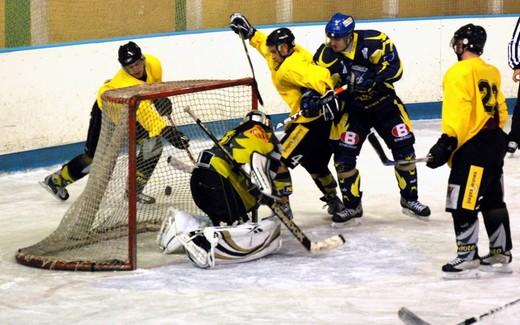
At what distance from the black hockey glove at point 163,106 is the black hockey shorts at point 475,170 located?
1683 mm

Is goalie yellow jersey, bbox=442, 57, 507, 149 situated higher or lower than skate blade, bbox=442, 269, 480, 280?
higher

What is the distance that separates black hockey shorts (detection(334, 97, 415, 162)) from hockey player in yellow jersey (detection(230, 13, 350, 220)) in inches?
4.9

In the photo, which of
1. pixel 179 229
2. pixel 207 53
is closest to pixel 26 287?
pixel 179 229

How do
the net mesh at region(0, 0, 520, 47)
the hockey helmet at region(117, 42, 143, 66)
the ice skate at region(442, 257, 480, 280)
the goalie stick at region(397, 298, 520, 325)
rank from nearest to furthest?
the goalie stick at region(397, 298, 520, 325) < the ice skate at region(442, 257, 480, 280) < the hockey helmet at region(117, 42, 143, 66) < the net mesh at region(0, 0, 520, 47)

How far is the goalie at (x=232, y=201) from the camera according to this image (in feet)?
17.3

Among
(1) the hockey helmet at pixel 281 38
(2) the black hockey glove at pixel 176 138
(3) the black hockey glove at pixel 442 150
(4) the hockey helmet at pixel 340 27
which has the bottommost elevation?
(2) the black hockey glove at pixel 176 138

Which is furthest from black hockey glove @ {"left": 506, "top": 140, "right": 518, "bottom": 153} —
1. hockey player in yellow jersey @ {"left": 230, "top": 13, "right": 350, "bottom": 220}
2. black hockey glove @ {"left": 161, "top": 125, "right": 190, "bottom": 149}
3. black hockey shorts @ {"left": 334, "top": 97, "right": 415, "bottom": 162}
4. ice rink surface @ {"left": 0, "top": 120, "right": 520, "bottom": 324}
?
black hockey glove @ {"left": 161, "top": 125, "right": 190, "bottom": 149}

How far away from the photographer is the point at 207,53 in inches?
335

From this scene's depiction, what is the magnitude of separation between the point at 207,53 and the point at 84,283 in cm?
367

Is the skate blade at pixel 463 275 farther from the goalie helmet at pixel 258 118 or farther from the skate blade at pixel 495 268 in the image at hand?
the goalie helmet at pixel 258 118

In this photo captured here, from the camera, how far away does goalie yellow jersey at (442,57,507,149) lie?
4.84 meters

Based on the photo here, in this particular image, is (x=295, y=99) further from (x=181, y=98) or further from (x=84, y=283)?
(x=84, y=283)

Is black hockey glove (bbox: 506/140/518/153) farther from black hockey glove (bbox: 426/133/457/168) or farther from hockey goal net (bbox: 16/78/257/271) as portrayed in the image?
black hockey glove (bbox: 426/133/457/168)

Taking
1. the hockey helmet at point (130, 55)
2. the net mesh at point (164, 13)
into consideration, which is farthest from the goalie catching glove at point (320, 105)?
the net mesh at point (164, 13)
